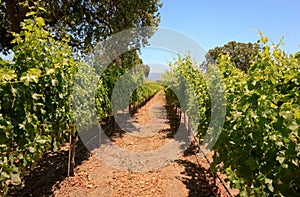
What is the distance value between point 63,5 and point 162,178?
951 cm

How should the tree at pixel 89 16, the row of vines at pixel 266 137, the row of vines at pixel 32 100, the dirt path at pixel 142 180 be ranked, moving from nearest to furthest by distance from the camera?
1. the row of vines at pixel 266 137
2. the row of vines at pixel 32 100
3. the dirt path at pixel 142 180
4. the tree at pixel 89 16

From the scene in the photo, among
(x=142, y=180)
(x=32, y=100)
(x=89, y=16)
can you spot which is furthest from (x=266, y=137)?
(x=89, y=16)

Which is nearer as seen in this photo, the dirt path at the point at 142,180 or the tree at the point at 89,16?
the dirt path at the point at 142,180

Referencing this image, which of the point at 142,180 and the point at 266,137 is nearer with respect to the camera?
the point at 266,137

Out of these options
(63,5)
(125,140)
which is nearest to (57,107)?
(125,140)

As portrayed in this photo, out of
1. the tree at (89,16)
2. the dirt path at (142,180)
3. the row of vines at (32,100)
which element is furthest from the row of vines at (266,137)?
the tree at (89,16)

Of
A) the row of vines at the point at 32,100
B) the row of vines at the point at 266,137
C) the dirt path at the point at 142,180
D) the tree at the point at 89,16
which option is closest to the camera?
the row of vines at the point at 266,137

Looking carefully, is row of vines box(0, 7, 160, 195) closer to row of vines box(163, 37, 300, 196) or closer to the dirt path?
the dirt path

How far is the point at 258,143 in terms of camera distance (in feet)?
9.75

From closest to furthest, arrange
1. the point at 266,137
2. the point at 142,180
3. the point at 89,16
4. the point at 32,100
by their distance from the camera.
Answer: the point at 266,137 < the point at 32,100 < the point at 142,180 < the point at 89,16

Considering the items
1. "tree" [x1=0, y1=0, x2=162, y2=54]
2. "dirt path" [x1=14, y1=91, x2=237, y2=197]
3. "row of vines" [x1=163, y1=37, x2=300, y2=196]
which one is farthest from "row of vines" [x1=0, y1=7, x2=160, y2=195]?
"tree" [x1=0, y1=0, x2=162, y2=54]

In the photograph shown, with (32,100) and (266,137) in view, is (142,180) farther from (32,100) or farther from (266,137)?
(266,137)

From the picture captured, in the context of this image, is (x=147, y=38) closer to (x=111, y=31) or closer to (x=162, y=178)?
(x=111, y=31)

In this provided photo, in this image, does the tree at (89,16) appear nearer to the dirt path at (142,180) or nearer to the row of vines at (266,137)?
the dirt path at (142,180)
